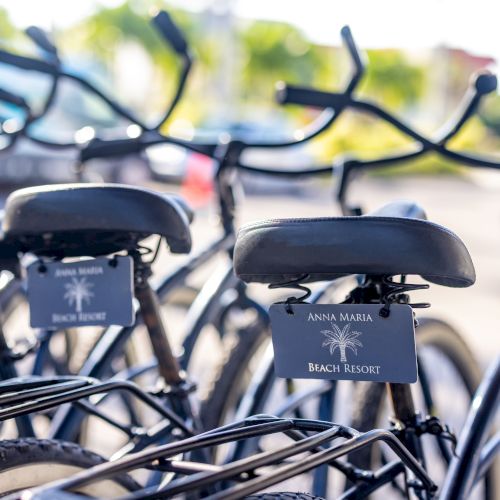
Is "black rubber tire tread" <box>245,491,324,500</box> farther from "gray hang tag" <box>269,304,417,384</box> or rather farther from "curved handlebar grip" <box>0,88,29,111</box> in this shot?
"curved handlebar grip" <box>0,88,29,111</box>

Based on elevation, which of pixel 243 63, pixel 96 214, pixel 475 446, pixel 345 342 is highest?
pixel 243 63

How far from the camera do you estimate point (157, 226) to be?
1700mm

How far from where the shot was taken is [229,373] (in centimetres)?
264

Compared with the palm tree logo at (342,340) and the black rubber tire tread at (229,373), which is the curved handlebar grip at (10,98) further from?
the palm tree logo at (342,340)

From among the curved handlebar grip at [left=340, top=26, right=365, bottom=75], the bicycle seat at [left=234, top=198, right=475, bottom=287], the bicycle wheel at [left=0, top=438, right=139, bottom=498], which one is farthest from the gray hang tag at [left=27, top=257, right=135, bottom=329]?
the curved handlebar grip at [left=340, top=26, right=365, bottom=75]

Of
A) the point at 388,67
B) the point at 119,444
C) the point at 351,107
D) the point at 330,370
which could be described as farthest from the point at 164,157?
the point at 388,67

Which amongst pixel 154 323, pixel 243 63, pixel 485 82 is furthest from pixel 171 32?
pixel 243 63

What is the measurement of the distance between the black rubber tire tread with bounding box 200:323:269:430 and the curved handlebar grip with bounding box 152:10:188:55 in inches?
32.5

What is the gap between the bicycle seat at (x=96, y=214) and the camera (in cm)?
167

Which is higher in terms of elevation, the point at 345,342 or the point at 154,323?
the point at 154,323

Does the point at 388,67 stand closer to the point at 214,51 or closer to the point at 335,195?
the point at 214,51

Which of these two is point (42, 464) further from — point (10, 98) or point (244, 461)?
point (10, 98)

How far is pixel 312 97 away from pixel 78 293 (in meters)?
0.92

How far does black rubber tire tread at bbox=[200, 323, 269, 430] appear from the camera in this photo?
2609 mm
